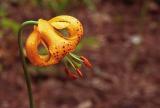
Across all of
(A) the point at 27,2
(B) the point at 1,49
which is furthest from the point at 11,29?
(A) the point at 27,2

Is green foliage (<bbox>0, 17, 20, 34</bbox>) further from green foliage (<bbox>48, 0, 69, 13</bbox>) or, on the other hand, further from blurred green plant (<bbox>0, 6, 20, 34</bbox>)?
green foliage (<bbox>48, 0, 69, 13</bbox>)

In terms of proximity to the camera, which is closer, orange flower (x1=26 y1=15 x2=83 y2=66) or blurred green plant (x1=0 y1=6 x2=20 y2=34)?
orange flower (x1=26 y1=15 x2=83 y2=66)

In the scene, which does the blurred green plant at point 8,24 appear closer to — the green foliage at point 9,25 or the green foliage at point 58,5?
the green foliage at point 9,25

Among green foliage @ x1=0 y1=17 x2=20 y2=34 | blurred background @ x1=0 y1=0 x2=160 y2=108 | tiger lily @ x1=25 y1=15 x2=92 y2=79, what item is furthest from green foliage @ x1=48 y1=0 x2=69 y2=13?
tiger lily @ x1=25 y1=15 x2=92 y2=79

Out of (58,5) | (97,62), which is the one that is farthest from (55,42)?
(58,5)

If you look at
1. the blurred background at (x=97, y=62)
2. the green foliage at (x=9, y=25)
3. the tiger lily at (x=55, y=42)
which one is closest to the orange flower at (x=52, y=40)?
the tiger lily at (x=55, y=42)

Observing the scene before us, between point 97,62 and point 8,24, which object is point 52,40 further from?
point 97,62
